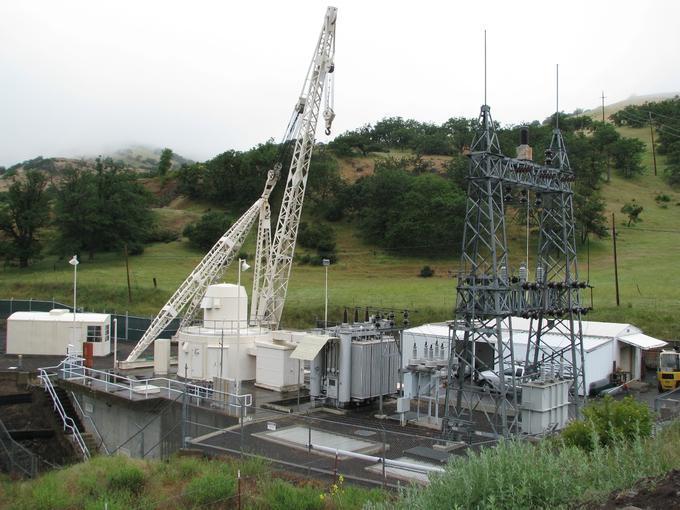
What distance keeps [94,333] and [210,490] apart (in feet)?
85.1

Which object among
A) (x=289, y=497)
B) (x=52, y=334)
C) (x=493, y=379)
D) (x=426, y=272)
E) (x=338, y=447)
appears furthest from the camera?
(x=426, y=272)

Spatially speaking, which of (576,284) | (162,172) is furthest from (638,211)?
(162,172)

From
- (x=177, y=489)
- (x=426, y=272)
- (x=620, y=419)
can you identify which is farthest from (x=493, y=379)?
(x=426, y=272)

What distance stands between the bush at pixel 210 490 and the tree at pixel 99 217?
195 ft

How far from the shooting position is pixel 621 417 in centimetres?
1448

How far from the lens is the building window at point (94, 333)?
3706 cm

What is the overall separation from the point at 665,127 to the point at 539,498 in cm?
12288

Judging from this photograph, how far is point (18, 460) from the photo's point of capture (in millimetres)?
20750

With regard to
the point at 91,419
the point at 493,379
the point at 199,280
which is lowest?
the point at 91,419

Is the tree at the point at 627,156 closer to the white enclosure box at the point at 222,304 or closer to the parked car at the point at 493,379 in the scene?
the white enclosure box at the point at 222,304

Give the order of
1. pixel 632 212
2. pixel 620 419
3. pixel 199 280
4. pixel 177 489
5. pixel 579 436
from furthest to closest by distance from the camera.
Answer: pixel 632 212 < pixel 199 280 < pixel 177 489 < pixel 620 419 < pixel 579 436

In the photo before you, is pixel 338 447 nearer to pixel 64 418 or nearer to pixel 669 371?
pixel 64 418

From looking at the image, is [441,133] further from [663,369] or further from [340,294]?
[663,369]

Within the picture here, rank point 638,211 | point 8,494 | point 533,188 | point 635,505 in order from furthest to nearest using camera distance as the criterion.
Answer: point 638,211 → point 533,188 → point 8,494 → point 635,505
